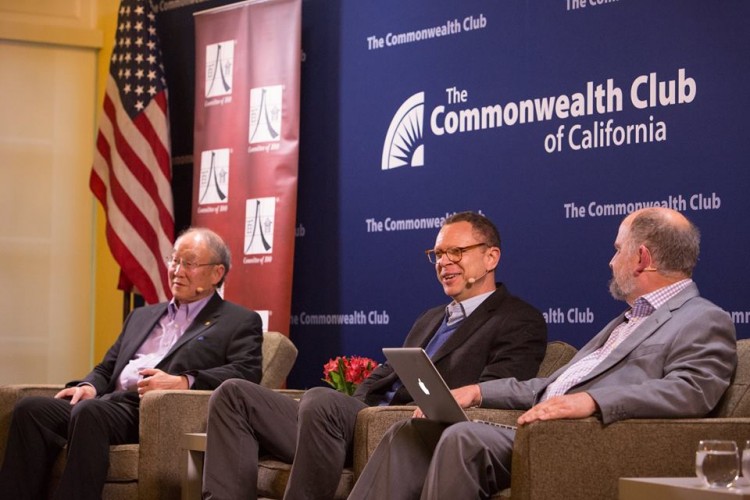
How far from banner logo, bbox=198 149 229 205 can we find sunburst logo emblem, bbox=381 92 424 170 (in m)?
1.03

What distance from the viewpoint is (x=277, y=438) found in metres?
4.11

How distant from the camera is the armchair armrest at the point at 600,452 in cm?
300

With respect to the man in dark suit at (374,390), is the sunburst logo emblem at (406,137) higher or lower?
higher

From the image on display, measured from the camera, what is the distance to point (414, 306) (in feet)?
17.9

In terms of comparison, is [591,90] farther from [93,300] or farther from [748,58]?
[93,300]

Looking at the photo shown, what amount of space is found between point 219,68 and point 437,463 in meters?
3.67

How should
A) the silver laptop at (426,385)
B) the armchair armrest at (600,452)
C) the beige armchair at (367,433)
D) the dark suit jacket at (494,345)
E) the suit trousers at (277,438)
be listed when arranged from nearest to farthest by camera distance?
1. the armchair armrest at (600,452)
2. the silver laptop at (426,385)
3. the beige armchair at (367,433)
4. the suit trousers at (277,438)
5. the dark suit jacket at (494,345)

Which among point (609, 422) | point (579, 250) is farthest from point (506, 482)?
point (579, 250)

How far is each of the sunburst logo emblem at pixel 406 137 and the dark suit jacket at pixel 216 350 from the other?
3.47 ft

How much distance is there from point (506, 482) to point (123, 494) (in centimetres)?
184

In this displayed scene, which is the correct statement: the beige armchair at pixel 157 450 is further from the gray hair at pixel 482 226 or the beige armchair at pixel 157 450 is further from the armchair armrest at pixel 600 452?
the armchair armrest at pixel 600 452

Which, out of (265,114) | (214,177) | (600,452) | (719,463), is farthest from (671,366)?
(214,177)

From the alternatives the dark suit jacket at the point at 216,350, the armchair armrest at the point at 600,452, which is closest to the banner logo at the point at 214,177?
the dark suit jacket at the point at 216,350

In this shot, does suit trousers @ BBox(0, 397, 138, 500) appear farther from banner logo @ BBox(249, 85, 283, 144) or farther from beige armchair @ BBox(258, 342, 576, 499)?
banner logo @ BBox(249, 85, 283, 144)
